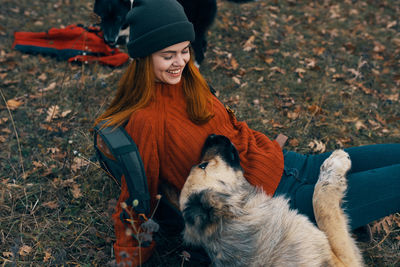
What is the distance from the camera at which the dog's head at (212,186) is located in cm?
217

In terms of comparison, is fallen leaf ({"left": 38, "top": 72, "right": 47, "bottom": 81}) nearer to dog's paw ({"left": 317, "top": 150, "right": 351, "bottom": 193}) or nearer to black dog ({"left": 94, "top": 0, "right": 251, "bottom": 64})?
black dog ({"left": 94, "top": 0, "right": 251, "bottom": 64})

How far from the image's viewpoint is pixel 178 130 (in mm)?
2326

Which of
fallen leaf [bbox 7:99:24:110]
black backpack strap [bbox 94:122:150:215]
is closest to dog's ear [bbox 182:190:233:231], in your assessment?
black backpack strap [bbox 94:122:150:215]

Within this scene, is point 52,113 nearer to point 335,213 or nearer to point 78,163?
point 78,163

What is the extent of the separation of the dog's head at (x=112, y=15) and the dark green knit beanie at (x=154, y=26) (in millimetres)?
2795

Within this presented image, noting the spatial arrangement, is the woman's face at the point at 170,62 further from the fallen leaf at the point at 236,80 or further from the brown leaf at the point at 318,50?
the brown leaf at the point at 318,50

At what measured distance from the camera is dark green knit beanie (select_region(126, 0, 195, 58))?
2.13 meters

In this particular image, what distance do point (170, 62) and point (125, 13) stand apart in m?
3.03

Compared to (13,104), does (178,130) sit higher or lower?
higher

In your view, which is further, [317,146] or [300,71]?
[300,71]

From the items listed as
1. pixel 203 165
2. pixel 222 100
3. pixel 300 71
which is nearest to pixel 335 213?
pixel 203 165

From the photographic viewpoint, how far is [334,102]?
16.4 ft

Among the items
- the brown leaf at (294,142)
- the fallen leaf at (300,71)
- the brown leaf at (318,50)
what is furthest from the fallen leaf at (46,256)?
the brown leaf at (318,50)

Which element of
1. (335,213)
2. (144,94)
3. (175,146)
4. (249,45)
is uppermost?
(144,94)
